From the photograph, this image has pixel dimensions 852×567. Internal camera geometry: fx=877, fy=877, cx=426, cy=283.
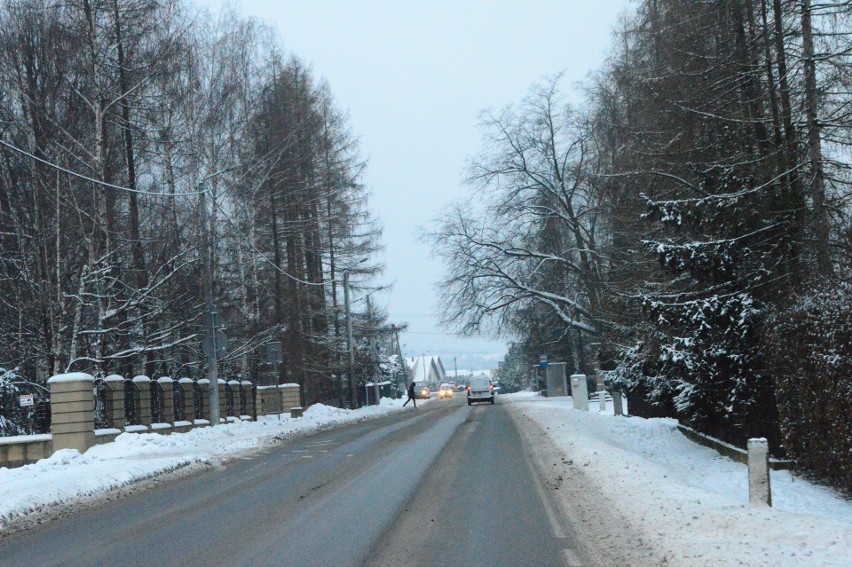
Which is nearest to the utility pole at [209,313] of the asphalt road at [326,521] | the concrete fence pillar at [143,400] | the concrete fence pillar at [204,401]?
the concrete fence pillar at [143,400]

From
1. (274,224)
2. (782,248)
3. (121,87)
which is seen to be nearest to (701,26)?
(782,248)

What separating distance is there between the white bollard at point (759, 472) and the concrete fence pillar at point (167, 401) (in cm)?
2145

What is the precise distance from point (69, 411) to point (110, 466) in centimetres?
474

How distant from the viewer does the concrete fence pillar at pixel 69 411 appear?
20.7 m

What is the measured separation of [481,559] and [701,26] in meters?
13.1

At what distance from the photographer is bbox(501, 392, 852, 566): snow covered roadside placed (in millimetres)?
7355

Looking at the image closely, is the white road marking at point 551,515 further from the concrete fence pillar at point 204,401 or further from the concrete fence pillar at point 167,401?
the concrete fence pillar at point 204,401

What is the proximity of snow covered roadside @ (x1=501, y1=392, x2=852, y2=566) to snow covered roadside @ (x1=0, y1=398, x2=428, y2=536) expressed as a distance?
278 inches

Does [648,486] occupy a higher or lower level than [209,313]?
lower

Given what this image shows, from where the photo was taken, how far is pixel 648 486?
11211 mm

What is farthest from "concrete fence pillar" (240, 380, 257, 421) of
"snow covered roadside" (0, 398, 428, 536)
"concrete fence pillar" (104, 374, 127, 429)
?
"concrete fence pillar" (104, 374, 127, 429)

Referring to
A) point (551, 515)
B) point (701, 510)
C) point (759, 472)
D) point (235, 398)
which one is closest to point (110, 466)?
point (551, 515)

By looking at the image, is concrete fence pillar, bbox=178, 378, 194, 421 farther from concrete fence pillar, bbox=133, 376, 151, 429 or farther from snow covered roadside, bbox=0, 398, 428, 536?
concrete fence pillar, bbox=133, 376, 151, 429

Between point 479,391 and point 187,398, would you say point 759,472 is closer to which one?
point 187,398
